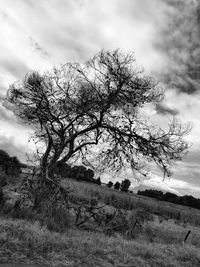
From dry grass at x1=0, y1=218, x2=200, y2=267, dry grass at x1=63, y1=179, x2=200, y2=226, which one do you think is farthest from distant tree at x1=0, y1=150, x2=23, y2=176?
dry grass at x1=0, y1=218, x2=200, y2=267

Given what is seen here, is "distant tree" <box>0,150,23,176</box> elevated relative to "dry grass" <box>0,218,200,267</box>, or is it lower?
elevated

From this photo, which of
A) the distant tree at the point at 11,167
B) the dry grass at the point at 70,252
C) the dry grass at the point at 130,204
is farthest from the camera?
the dry grass at the point at 130,204

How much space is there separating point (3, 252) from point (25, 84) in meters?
9.62

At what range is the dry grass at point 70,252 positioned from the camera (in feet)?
19.6

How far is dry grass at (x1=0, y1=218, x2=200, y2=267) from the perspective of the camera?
5.97 meters

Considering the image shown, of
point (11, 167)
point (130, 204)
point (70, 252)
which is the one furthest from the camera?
point (130, 204)

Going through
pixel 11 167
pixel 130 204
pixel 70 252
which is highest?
pixel 130 204

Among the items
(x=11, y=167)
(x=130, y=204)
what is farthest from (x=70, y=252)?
(x=130, y=204)

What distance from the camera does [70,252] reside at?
6773 millimetres

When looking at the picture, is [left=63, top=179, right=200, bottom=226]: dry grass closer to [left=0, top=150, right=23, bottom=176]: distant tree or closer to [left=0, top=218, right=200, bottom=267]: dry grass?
[left=0, top=150, right=23, bottom=176]: distant tree

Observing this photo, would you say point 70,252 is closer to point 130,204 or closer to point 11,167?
point 11,167

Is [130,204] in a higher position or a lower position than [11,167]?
higher

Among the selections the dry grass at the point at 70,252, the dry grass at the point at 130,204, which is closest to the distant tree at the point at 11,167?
the dry grass at the point at 130,204

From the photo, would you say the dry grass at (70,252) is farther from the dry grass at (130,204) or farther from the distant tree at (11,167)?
the distant tree at (11,167)
